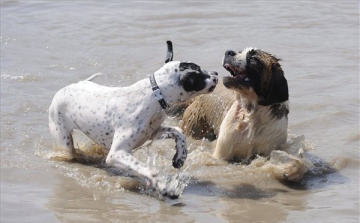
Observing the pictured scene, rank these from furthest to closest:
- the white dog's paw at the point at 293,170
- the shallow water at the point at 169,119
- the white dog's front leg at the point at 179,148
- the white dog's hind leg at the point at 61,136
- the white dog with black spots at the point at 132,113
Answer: the white dog's hind leg at the point at 61,136, the white dog's paw at the point at 293,170, the white dog's front leg at the point at 179,148, the white dog with black spots at the point at 132,113, the shallow water at the point at 169,119

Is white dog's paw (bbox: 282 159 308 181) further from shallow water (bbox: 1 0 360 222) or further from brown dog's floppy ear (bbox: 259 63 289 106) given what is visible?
brown dog's floppy ear (bbox: 259 63 289 106)

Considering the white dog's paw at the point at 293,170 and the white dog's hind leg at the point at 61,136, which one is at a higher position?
the white dog's hind leg at the point at 61,136

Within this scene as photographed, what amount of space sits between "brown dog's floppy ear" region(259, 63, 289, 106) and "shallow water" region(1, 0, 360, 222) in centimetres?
47

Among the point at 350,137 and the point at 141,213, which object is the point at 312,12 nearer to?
the point at 350,137

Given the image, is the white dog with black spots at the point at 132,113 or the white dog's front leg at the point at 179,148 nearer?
the white dog with black spots at the point at 132,113

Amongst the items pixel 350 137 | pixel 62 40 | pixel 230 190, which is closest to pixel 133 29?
pixel 62 40

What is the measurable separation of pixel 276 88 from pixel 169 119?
207cm

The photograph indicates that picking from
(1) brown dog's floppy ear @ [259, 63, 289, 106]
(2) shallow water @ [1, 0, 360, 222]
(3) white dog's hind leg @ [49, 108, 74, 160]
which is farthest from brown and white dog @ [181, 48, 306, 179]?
(3) white dog's hind leg @ [49, 108, 74, 160]

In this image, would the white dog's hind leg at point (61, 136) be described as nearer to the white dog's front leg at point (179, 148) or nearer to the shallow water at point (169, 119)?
the shallow water at point (169, 119)

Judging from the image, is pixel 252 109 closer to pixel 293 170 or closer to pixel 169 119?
pixel 293 170

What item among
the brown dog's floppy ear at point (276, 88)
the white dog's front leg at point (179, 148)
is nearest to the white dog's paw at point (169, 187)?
the white dog's front leg at point (179, 148)

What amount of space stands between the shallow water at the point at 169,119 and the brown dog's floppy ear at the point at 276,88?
1.54ft

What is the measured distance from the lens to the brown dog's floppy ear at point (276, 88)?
6715mm

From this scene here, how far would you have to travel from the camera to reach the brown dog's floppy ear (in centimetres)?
671
